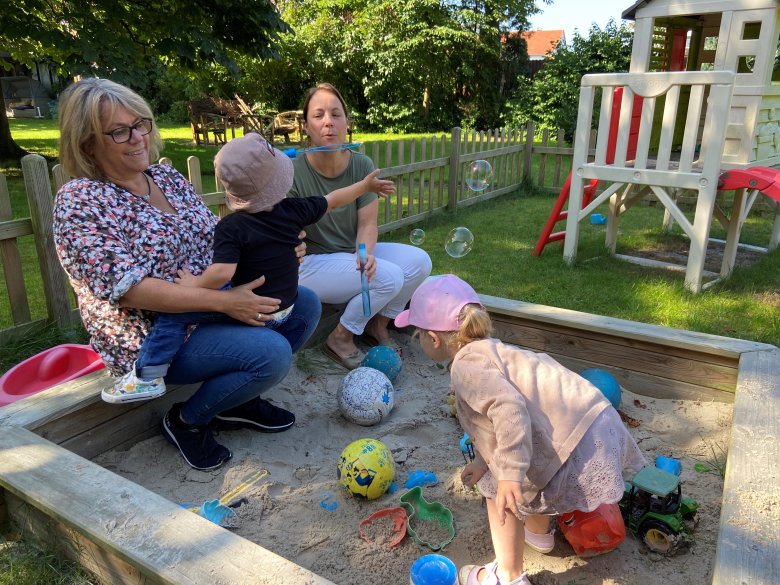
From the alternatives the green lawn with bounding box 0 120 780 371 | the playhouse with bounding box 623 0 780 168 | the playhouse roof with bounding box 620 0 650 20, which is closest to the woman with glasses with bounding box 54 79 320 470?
the green lawn with bounding box 0 120 780 371

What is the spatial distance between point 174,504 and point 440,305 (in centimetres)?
90

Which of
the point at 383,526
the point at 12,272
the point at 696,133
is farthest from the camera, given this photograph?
the point at 696,133

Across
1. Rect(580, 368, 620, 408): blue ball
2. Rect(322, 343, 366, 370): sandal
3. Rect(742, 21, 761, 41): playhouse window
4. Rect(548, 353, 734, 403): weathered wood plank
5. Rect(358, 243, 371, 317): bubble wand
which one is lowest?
Rect(322, 343, 366, 370): sandal

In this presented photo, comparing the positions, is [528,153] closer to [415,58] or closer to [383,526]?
[383,526]

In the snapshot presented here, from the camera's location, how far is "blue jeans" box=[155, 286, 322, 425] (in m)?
2.26

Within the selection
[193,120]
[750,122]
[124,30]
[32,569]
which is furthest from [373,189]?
[193,120]

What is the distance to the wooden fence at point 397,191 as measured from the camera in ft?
11.1

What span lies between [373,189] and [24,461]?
6.07ft

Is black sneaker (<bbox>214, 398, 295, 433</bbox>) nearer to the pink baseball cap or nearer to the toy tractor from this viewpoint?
the pink baseball cap

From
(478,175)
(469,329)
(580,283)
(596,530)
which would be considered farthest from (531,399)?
(478,175)

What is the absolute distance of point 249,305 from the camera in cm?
228

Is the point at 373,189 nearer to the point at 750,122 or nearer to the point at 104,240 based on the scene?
the point at 104,240

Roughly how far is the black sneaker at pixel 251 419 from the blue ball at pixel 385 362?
574 mm

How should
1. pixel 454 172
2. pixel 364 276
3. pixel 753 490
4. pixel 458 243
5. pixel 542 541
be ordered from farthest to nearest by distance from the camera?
pixel 454 172 < pixel 458 243 < pixel 364 276 < pixel 542 541 < pixel 753 490
